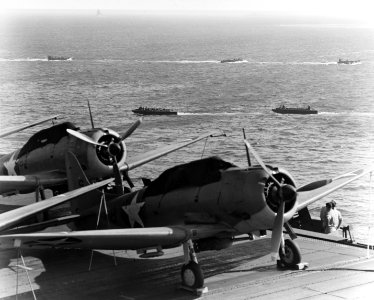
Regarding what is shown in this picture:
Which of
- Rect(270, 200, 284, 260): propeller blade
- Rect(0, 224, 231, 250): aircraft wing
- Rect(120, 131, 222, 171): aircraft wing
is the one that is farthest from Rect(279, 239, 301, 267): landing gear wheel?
Rect(120, 131, 222, 171): aircraft wing

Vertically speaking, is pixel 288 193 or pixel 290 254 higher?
pixel 288 193

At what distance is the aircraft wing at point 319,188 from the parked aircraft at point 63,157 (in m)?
6.59

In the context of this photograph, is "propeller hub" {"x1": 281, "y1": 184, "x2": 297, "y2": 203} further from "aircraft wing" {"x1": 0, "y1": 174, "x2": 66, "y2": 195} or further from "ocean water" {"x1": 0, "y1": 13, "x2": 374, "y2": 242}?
"ocean water" {"x1": 0, "y1": 13, "x2": 374, "y2": 242}

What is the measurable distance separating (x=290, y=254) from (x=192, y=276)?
3488mm

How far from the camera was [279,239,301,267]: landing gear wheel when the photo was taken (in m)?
20.0

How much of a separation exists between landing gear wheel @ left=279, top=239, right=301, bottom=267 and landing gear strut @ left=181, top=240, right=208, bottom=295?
3.12 meters

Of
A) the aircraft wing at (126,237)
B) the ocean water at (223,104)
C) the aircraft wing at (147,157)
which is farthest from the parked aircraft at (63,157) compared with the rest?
the ocean water at (223,104)

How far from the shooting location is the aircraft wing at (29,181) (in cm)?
2783

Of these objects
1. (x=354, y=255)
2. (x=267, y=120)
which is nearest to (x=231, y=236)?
(x=354, y=255)

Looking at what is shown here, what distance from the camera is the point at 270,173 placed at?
18.0 metres

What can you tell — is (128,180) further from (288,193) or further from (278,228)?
(288,193)

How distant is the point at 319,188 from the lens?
2173 centimetres

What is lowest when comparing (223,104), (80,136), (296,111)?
(223,104)

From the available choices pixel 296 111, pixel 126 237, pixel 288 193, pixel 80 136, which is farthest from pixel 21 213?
pixel 296 111
